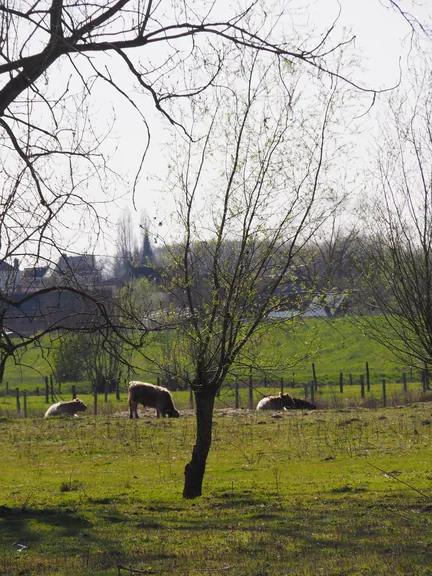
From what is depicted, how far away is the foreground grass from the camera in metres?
8.07

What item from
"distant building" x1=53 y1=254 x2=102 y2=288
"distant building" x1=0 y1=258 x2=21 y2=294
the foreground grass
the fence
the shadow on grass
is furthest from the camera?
the fence

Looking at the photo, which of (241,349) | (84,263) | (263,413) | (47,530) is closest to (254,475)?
(241,349)

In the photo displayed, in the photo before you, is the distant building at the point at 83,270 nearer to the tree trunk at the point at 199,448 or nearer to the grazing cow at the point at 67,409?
the tree trunk at the point at 199,448

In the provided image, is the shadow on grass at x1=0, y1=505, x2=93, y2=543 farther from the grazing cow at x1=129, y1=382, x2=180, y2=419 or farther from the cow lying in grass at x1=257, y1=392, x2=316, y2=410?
the cow lying in grass at x1=257, y1=392, x2=316, y2=410

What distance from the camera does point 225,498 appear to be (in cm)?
1429

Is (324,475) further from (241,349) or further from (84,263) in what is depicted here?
(84,263)

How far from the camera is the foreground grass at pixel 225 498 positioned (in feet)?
26.5

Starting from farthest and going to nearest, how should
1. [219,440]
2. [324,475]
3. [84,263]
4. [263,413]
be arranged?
[263,413], [219,440], [324,475], [84,263]

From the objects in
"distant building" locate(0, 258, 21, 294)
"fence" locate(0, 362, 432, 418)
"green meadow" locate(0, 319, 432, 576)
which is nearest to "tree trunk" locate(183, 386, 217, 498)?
"green meadow" locate(0, 319, 432, 576)

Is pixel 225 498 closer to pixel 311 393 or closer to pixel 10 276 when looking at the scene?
pixel 10 276

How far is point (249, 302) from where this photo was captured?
13773mm

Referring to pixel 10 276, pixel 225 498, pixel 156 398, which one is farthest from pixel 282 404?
pixel 10 276

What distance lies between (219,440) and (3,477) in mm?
7648

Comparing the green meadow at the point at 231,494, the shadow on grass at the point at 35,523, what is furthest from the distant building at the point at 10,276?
the shadow on grass at the point at 35,523
